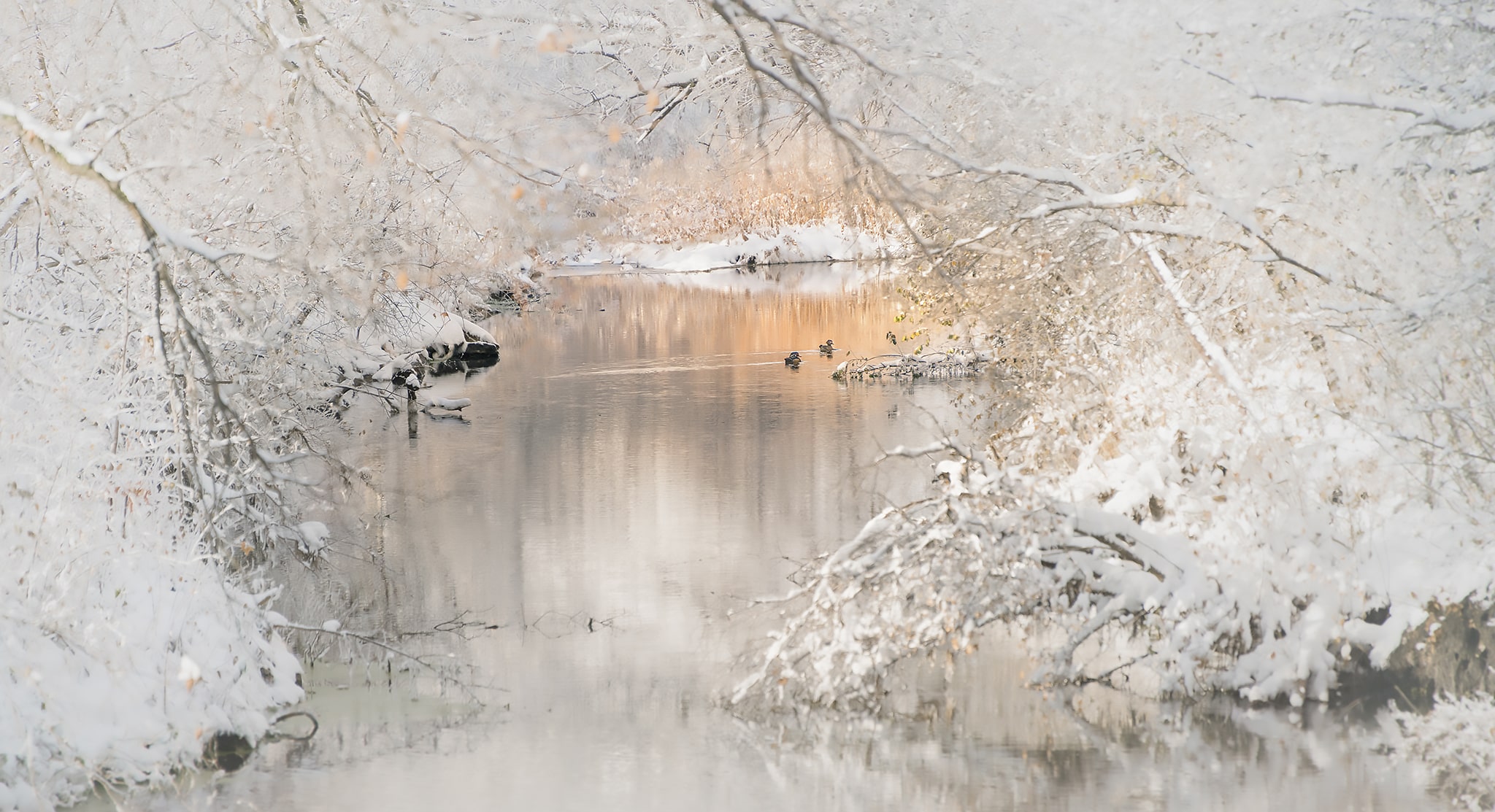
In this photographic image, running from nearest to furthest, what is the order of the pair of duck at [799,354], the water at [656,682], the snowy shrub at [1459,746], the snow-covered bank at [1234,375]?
1. the snowy shrub at [1459,746]
2. the snow-covered bank at [1234,375]
3. the water at [656,682]
4. the pair of duck at [799,354]

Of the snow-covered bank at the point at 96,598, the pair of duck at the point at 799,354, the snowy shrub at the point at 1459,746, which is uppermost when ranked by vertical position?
the pair of duck at the point at 799,354

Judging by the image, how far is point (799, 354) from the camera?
95.5ft

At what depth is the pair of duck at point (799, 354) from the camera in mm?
28188

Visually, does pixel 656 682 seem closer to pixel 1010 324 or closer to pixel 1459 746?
pixel 1010 324

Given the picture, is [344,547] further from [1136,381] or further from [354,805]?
[1136,381]

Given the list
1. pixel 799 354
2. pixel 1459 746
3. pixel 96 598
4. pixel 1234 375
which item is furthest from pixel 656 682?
pixel 799 354

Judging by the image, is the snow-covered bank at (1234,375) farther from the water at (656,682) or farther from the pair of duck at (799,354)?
the pair of duck at (799,354)

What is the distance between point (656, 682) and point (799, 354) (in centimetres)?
1881

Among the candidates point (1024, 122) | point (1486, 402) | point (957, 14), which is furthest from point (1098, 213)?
point (1486, 402)

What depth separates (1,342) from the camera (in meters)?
7.77

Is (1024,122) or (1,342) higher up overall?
(1024,122)

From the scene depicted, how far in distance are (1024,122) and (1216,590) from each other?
15.6 ft

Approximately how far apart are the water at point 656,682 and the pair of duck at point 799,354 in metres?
6.37

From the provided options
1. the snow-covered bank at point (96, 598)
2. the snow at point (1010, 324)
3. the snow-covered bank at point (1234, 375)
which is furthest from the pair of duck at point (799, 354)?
the snow-covered bank at point (96, 598)
